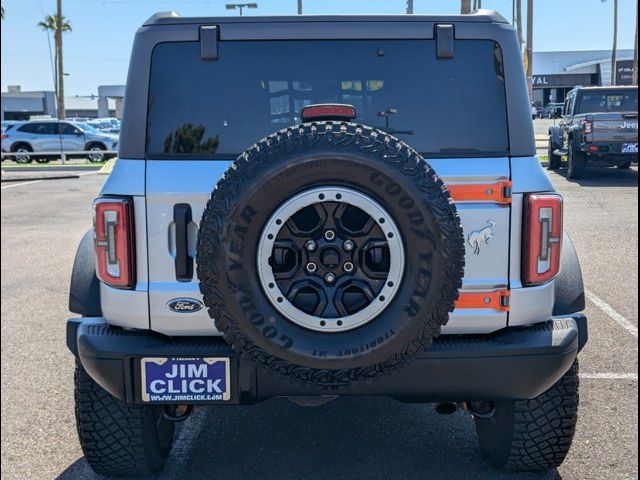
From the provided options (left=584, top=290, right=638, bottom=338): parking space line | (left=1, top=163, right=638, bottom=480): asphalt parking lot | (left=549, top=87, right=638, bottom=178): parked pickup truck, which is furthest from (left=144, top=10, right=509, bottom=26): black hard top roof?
(left=549, top=87, right=638, bottom=178): parked pickup truck

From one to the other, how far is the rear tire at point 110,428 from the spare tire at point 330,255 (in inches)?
33.6

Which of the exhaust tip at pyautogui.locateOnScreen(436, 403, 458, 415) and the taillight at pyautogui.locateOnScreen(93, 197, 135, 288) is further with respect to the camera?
the exhaust tip at pyautogui.locateOnScreen(436, 403, 458, 415)

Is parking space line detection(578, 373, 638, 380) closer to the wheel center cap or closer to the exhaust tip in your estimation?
the exhaust tip

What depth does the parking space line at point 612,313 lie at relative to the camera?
5413mm

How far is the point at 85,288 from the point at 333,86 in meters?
1.35

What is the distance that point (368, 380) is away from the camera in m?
2.47

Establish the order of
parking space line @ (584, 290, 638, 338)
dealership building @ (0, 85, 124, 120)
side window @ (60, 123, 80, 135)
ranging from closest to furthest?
parking space line @ (584, 290, 638, 338) → side window @ (60, 123, 80, 135) → dealership building @ (0, 85, 124, 120)

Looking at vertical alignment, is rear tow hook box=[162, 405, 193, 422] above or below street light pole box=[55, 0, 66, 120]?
below

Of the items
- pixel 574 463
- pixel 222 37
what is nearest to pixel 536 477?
pixel 574 463

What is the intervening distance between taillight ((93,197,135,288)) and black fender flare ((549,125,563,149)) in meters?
16.8

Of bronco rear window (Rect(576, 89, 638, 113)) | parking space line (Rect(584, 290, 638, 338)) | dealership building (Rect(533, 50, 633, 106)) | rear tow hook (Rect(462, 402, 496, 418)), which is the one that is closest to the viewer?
rear tow hook (Rect(462, 402, 496, 418))

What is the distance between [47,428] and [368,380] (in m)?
2.07

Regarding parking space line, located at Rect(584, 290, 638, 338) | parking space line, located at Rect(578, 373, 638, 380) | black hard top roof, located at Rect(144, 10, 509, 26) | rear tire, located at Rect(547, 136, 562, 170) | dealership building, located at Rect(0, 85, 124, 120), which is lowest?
parking space line, located at Rect(584, 290, 638, 338)

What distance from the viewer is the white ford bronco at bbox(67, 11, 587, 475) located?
2.38m
